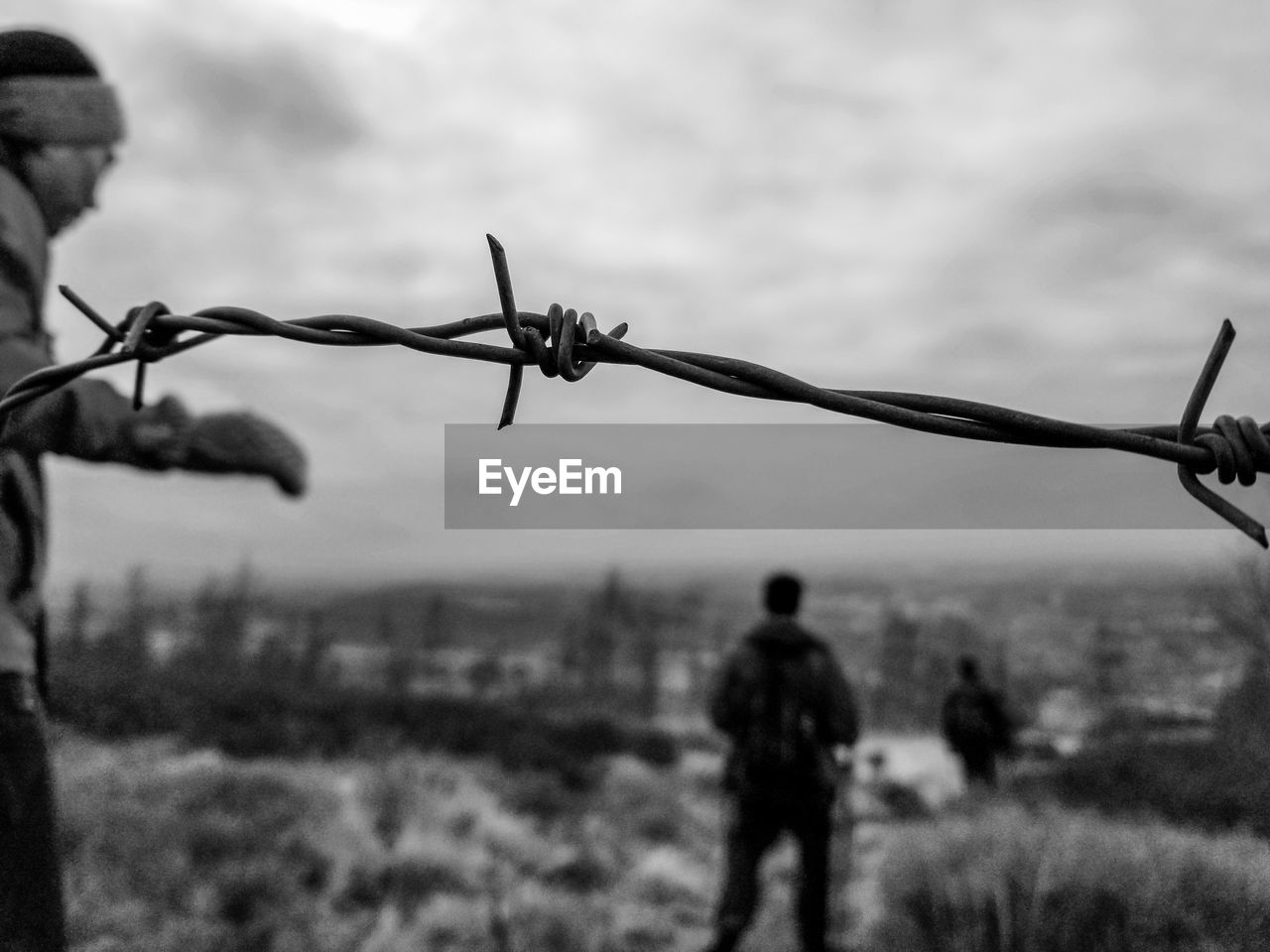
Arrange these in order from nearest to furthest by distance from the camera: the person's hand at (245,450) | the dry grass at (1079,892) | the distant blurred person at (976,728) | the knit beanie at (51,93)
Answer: the person's hand at (245,450) → the knit beanie at (51,93) → the dry grass at (1079,892) → the distant blurred person at (976,728)

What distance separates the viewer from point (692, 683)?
54.9 feet

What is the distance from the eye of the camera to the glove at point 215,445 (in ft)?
4.33

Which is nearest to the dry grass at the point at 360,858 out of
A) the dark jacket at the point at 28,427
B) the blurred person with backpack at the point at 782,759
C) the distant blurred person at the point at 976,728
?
the blurred person with backpack at the point at 782,759

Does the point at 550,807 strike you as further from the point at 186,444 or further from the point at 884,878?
the point at 186,444

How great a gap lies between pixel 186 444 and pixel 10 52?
0.92 meters

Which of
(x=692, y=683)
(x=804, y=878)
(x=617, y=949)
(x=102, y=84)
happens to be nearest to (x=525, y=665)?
(x=692, y=683)

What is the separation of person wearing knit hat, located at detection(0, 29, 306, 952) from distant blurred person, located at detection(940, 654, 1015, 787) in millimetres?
9044

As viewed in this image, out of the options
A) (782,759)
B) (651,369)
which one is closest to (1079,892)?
(782,759)

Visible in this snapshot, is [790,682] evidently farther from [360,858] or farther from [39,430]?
[360,858]

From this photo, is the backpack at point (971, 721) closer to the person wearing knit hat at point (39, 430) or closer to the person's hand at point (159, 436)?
the person wearing knit hat at point (39, 430)

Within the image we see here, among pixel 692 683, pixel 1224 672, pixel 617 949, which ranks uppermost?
pixel 1224 672

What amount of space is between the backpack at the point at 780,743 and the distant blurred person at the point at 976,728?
6.52m

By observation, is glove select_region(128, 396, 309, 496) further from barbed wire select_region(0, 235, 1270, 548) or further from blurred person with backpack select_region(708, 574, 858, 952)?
blurred person with backpack select_region(708, 574, 858, 952)

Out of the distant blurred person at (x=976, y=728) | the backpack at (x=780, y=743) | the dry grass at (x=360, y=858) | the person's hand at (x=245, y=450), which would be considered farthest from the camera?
the distant blurred person at (x=976, y=728)
